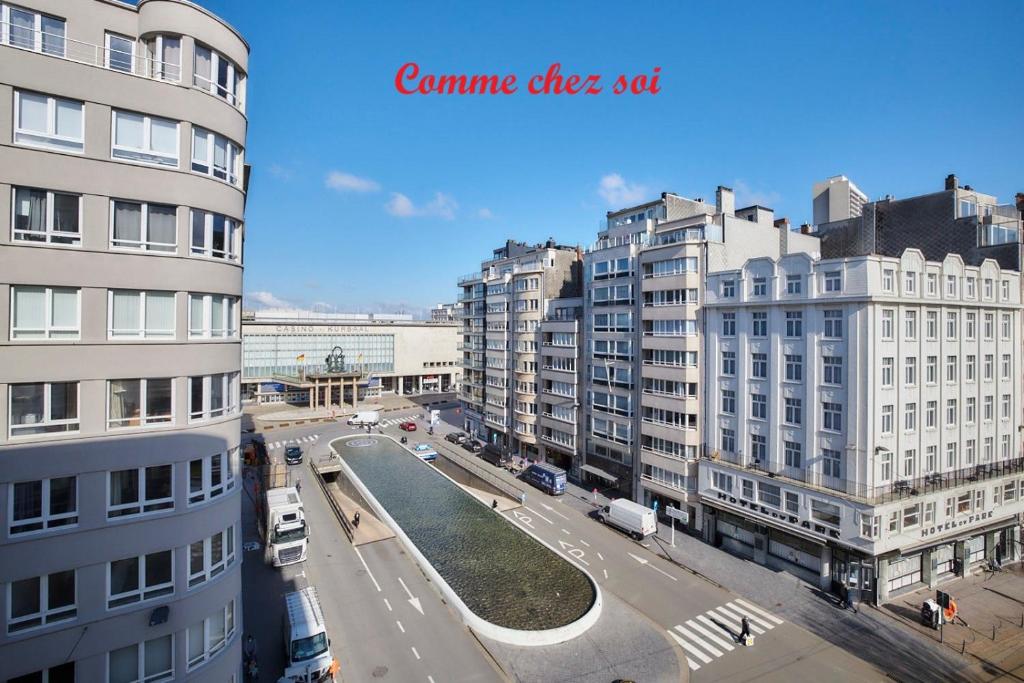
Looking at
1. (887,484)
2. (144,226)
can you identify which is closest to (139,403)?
(144,226)

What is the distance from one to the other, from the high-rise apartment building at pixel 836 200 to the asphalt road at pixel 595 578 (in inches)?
1462

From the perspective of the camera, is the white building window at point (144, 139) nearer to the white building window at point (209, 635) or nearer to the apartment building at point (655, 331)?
the white building window at point (209, 635)

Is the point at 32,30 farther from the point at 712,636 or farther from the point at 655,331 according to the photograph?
the point at 655,331

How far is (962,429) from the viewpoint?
36750 millimetres

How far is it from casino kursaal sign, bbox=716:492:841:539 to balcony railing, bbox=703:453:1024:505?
7.58 feet

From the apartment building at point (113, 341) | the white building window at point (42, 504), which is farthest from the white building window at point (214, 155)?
the white building window at point (42, 504)

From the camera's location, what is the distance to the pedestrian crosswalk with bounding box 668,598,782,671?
26750 mm

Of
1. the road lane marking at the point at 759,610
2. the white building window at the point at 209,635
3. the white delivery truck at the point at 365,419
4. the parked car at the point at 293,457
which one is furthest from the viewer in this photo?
the white delivery truck at the point at 365,419

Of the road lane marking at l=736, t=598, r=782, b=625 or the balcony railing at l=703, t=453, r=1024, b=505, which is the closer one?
the road lane marking at l=736, t=598, r=782, b=625

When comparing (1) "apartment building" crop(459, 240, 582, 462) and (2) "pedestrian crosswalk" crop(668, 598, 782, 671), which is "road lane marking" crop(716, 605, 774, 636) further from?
(1) "apartment building" crop(459, 240, 582, 462)

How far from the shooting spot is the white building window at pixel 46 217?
529 inches

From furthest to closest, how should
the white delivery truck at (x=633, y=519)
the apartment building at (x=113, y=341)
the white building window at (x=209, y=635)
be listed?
1. the white delivery truck at (x=633, y=519)
2. the white building window at (x=209, y=635)
3. the apartment building at (x=113, y=341)

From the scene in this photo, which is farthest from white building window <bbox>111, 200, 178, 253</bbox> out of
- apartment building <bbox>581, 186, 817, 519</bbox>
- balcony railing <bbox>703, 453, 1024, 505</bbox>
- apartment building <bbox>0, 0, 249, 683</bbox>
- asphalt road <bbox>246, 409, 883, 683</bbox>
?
balcony railing <bbox>703, 453, 1024, 505</bbox>

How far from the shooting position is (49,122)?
13.7 meters
